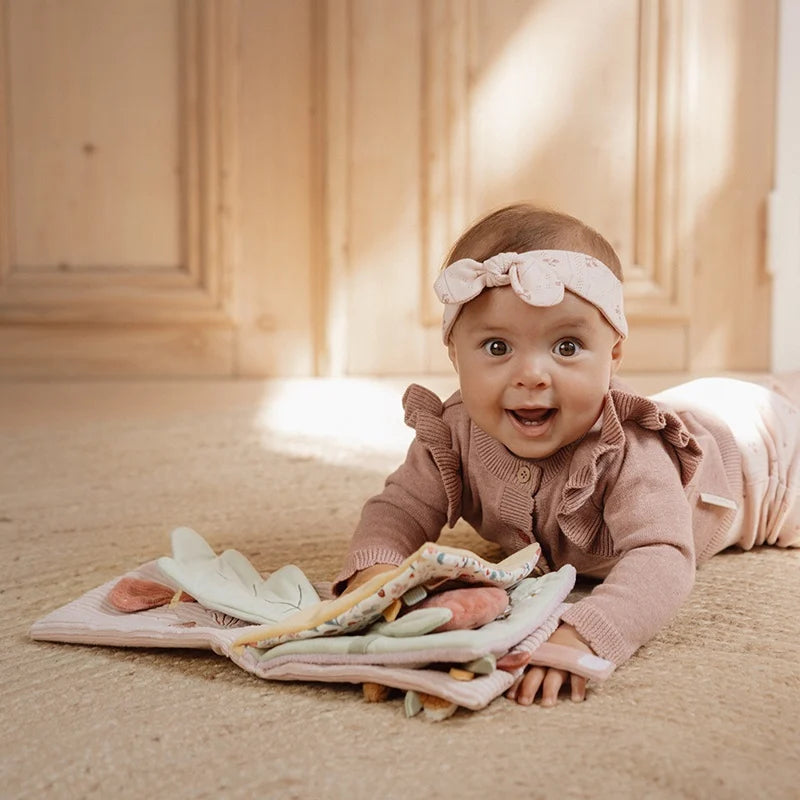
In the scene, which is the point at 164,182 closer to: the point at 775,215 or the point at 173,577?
the point at 775,215

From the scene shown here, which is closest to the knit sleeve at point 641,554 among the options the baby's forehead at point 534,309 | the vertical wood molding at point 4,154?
the baby's forehead at point 534,309

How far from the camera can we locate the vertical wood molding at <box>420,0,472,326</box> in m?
2.08

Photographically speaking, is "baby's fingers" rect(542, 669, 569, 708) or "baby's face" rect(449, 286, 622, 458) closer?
"baby's fingers" rect(542, 669, 569, 708)

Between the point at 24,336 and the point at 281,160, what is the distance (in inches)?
23.3

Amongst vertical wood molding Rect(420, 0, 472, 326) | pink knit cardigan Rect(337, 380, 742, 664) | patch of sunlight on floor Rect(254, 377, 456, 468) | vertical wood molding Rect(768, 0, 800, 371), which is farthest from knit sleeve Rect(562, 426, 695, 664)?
vertical wood molding Rect(768, 0, 800, 371)

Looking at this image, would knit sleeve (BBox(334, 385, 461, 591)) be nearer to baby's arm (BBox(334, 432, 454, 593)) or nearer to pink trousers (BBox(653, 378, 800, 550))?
baby's arm (BBox(334, 432, 454, 593))

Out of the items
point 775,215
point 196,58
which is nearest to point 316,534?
point 196,58

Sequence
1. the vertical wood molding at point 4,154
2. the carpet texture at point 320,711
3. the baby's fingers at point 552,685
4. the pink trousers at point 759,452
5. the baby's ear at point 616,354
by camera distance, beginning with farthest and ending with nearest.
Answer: the vertical wood molding at point 4,154, the pink trousers at point 759,452, the baby's ear at point 616,354, the baby's fingers at point 552,685, the carpet texture at point 320,711

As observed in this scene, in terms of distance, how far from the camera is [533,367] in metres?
0.80

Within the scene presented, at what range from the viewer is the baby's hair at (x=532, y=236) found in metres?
0.84

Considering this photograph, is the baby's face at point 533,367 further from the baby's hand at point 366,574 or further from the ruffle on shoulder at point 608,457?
the baby's hand at point 366,574

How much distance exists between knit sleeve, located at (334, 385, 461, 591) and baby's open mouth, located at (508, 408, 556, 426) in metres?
0.09

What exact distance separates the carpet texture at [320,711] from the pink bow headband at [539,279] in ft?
0.81

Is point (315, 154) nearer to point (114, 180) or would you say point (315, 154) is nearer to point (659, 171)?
point (114, 180)
